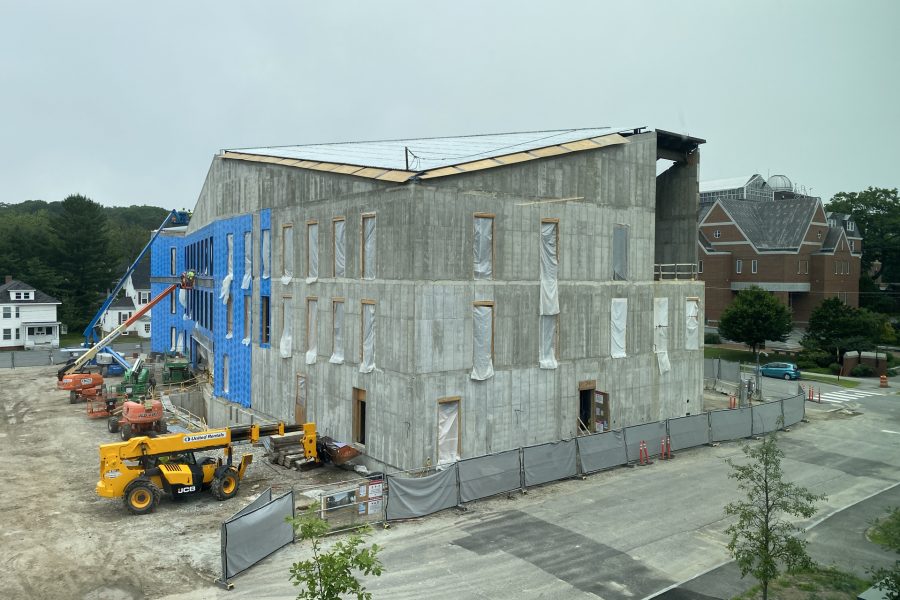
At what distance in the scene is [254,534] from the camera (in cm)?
1820

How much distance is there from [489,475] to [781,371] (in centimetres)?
3985

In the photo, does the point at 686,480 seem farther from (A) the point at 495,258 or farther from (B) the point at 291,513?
(B) the point at 291,513

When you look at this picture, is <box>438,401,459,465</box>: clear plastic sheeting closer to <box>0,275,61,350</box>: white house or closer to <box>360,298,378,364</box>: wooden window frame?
<box>360,298,378,364</box>: wooden window frame

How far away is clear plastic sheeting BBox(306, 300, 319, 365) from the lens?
3170 centimetres

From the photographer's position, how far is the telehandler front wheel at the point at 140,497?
2231 cm

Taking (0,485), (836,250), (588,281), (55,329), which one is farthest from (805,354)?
(55,329)

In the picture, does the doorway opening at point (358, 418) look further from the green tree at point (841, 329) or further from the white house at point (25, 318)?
the white house at point (25, 318)

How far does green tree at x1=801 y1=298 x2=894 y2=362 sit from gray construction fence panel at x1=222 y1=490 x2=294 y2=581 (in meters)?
54.5

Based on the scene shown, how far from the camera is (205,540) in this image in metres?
20.2

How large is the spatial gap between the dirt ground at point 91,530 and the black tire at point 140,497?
30cm

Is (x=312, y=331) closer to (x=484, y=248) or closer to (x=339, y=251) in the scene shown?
(x=339, y=251)

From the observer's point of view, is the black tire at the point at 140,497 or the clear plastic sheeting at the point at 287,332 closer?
the black tire at the point at 140,497

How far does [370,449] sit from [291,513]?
7.51 metres

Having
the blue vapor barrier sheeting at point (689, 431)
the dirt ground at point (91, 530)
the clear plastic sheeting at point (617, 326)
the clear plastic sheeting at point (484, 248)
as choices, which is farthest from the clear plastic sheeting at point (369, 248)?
the blue vapor barrier sheeting at point (689, 431)
